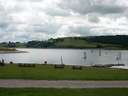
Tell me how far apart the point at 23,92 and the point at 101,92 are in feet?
17.8

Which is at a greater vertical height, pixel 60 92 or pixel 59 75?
pixel 60 92

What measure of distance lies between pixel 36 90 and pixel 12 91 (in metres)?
1.67

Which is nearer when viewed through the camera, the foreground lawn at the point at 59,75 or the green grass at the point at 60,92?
the green grass at the point at 60,92

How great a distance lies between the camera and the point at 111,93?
2278 centimetres

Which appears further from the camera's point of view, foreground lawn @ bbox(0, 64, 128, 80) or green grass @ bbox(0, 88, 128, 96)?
foreground lawn @ bbox(0, 64, 128, 80)

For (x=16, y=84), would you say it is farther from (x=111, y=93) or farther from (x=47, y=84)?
(x=111, y=93)

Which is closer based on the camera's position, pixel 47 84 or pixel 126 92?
pixel 126 92

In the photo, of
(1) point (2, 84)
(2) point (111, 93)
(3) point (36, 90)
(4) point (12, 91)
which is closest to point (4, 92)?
(4) point (12, 91)

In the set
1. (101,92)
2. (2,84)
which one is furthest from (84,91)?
(2,84)

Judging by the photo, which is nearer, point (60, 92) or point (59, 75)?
point (60, 92)

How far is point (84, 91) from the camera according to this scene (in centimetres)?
2308

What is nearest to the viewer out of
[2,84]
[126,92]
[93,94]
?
[93,94]

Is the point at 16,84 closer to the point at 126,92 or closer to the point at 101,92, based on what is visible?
the point at 101,92

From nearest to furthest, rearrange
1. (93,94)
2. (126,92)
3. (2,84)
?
(93,94) → (126,92) → (2,84)
